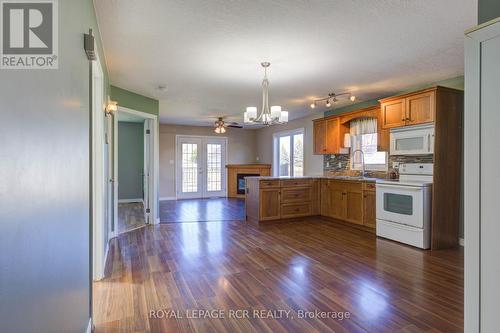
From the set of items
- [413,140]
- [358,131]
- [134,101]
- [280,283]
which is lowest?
[280,283]

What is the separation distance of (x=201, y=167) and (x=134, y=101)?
453 centimetres

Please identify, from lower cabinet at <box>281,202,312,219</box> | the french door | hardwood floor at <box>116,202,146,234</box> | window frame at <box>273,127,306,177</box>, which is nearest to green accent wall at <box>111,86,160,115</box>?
hardwood floor at <box>116,202,146,234</box>

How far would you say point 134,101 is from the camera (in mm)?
4883

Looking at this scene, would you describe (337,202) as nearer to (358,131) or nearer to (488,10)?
(358,131)

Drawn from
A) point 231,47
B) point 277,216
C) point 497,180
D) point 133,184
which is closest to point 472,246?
point 497,180

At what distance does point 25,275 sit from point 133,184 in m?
8.11

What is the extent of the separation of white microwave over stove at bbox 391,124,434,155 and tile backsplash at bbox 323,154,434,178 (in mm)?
384

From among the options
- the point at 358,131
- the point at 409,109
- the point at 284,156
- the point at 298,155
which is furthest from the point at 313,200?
the point at 284,156

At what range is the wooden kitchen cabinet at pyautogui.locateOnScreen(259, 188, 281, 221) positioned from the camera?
5.35 m

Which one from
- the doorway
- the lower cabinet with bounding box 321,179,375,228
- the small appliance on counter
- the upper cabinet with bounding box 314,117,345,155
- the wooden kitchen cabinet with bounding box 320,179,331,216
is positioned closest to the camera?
the small appliance on counter

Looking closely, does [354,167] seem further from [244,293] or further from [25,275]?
[25,275]

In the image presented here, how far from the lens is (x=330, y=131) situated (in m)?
5.98

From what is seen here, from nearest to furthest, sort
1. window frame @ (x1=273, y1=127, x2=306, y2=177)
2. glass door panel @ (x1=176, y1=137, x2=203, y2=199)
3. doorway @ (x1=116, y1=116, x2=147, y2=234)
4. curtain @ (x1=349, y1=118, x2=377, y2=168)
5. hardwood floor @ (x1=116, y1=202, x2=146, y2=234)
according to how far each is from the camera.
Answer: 1. hardwood floor @ (x1=116, y1=202, x2=146, y2=234)
2. curtain @ (x1=349, y1=118, x2=377, y2=168)
3. window frame @ (x1=273, y1=127, x2=306, y2=177)
4. doorway @ (x1=116, y1=116, x2=147, y2=234)
5. glass door panel @ (x1=176, y1=137, x2=203, y2=199)

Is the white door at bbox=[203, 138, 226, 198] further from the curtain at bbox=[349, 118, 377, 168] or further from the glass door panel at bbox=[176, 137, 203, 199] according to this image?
the curtain at bbox=[349, 118, 377, 168]
